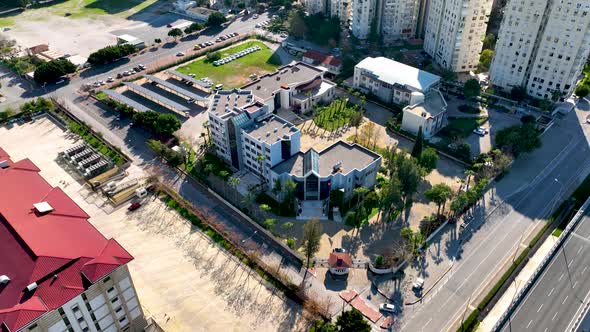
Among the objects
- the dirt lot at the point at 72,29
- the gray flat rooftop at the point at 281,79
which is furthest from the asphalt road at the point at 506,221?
the dirt lot at the point at 72,29

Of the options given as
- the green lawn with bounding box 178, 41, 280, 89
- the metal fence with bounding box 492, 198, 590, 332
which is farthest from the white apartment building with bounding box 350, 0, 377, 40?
the metal fence with bounding box 492, 198, 590, 332

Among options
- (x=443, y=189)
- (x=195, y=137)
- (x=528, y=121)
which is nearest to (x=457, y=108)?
(x=528, y=121)

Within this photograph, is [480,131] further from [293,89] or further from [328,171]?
[293,89]

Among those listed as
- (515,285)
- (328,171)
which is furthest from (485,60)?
(515,285)

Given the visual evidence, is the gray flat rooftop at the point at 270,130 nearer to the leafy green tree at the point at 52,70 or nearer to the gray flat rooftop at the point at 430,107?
the gray flat rooftop at the point at 430,107

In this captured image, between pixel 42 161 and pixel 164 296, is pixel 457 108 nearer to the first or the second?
pixel 164 296

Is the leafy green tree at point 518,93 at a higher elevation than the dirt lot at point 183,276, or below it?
higher

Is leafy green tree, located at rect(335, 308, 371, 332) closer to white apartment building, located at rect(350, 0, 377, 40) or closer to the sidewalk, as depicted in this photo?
the sidewalk
